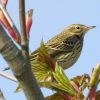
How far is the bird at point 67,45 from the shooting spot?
21.0 feet

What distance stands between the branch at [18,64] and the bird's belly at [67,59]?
4.03 m

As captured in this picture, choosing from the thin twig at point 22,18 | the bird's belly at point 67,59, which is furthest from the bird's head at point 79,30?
the thin twig at point 22,18

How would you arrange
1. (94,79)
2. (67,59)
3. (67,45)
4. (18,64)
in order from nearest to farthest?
(18,64) < (94,79) < (67,59) < (67,45)

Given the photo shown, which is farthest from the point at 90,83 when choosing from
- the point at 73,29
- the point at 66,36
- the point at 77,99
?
the point at 73,29

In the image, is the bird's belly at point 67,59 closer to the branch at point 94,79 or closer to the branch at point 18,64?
the branch at point 94,79

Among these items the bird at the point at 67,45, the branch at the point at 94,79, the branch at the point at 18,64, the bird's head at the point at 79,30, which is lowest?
the bird's head at the point at 79,30

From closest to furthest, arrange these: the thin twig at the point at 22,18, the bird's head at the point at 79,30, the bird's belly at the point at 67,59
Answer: the thin twig at the point at 22,18 < the bird's belly at the point at 67,59 < the bird's head at the point at 79,30

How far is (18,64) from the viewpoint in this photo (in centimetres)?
209

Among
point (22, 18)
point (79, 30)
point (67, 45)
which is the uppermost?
point (22, 18)

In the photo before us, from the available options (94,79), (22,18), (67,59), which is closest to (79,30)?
(67,59)

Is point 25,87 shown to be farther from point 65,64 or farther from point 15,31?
point 65,64

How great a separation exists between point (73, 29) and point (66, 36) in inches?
33.2

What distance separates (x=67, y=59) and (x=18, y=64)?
184 inches

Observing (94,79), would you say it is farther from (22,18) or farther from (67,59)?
(67,59)
